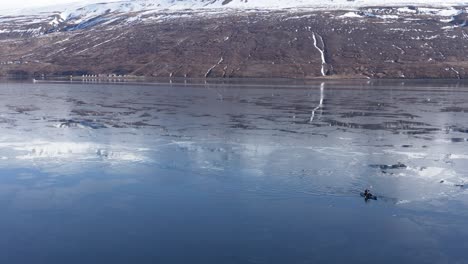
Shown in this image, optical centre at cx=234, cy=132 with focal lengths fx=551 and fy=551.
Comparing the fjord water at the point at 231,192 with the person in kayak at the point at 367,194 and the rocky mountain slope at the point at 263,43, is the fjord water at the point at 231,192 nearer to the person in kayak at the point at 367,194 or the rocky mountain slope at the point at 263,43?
the person in kayak at the point at 367,194

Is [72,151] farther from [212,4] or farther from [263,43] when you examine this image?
[212,4]

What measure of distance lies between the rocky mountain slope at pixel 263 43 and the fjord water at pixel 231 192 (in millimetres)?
68168

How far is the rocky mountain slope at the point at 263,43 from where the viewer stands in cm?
9550

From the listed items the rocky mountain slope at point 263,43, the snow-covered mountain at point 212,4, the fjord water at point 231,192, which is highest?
the snow-covered mountain at point 212,4

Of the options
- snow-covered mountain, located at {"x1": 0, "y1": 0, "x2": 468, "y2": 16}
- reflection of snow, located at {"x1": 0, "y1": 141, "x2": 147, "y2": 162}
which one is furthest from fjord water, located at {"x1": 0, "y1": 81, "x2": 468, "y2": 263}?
snow-covered mountain, located at {"x1": 0, "y1": 0, "x2": 468, "y2": 16}

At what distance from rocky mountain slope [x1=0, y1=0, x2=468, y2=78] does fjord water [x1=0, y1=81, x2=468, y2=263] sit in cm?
6817

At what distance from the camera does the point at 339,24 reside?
122 meters

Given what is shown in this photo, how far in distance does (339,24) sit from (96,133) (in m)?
106

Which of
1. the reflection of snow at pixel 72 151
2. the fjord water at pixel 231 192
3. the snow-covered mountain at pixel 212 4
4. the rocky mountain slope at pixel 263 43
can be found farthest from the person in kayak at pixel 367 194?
Answer: the snow-covered mountain at pixel 212 4

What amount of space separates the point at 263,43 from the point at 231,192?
100 meters

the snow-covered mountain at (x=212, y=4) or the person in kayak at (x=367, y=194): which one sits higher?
the snow-covered mountain at (x=212, y=4)

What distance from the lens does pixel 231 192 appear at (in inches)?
541

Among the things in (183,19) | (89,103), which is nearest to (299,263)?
(89,103)

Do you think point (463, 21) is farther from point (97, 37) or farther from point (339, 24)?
point (97, 37)
